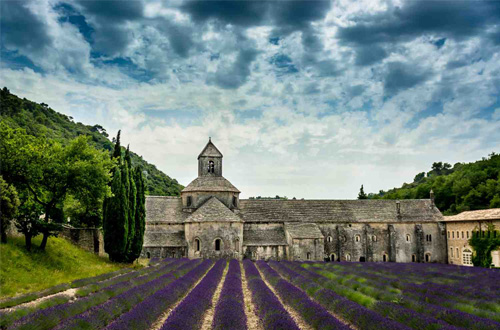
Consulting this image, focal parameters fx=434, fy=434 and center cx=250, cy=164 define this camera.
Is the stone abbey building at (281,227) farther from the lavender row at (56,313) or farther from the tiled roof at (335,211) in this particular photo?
the lavender row at (56,313)

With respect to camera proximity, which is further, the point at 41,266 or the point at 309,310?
the point at 41,266

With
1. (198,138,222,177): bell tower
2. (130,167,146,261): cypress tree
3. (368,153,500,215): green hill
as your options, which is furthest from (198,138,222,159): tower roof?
(368,153,500,215): green hill

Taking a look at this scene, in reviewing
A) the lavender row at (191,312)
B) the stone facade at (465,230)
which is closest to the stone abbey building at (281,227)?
the stone facade at (465,230)

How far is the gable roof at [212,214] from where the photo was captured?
1809 inches

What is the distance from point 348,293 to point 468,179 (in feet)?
255

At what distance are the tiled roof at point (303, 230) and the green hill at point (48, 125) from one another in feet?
158

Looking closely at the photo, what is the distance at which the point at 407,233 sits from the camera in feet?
179

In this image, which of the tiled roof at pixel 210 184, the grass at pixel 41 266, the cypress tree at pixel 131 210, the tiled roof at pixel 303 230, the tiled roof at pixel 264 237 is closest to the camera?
the grass at pixel 41 266

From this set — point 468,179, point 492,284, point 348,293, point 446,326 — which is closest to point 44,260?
point 348,293

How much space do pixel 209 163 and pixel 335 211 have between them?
1710cm

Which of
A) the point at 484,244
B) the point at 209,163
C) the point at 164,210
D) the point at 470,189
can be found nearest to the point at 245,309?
the point at 164,210

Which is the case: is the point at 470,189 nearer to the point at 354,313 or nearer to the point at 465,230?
the point at 465,230

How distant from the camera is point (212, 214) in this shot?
1829 inches

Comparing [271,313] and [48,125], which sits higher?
[48,125]
